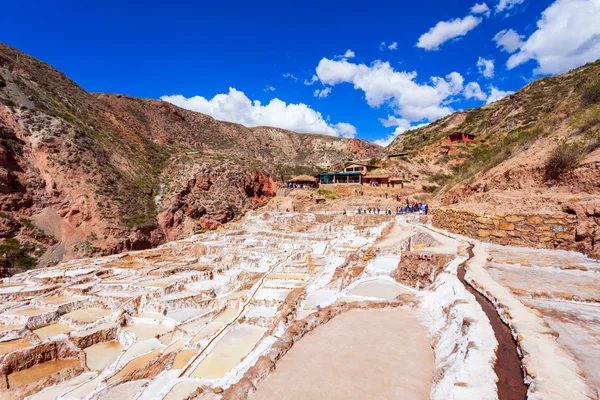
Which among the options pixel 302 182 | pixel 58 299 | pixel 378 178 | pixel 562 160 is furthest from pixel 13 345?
pixel 302 182

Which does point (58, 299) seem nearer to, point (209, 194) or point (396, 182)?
point (209, 194)

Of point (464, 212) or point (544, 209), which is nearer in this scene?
point (544, 209)

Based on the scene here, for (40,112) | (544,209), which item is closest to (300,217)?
(544,209)

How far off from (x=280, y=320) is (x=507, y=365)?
4.88m

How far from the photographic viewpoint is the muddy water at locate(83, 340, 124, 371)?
417 inches

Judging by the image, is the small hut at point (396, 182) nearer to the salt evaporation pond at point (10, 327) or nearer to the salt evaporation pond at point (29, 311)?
the salt evaporation pond at point (29, 311)

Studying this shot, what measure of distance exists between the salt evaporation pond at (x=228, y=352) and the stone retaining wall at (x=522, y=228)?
744cm

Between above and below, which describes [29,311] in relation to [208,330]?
→ below

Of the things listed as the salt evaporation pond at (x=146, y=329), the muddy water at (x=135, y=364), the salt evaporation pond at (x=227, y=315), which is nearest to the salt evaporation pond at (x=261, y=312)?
the salt evaporation pond at (x=227, y=315)

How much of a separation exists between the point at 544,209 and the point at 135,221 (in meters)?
33.3

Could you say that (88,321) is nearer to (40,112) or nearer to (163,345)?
(163,345)

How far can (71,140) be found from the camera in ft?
115

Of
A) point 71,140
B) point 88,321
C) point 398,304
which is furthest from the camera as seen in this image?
point 71,140

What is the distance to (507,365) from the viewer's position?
2.83m
